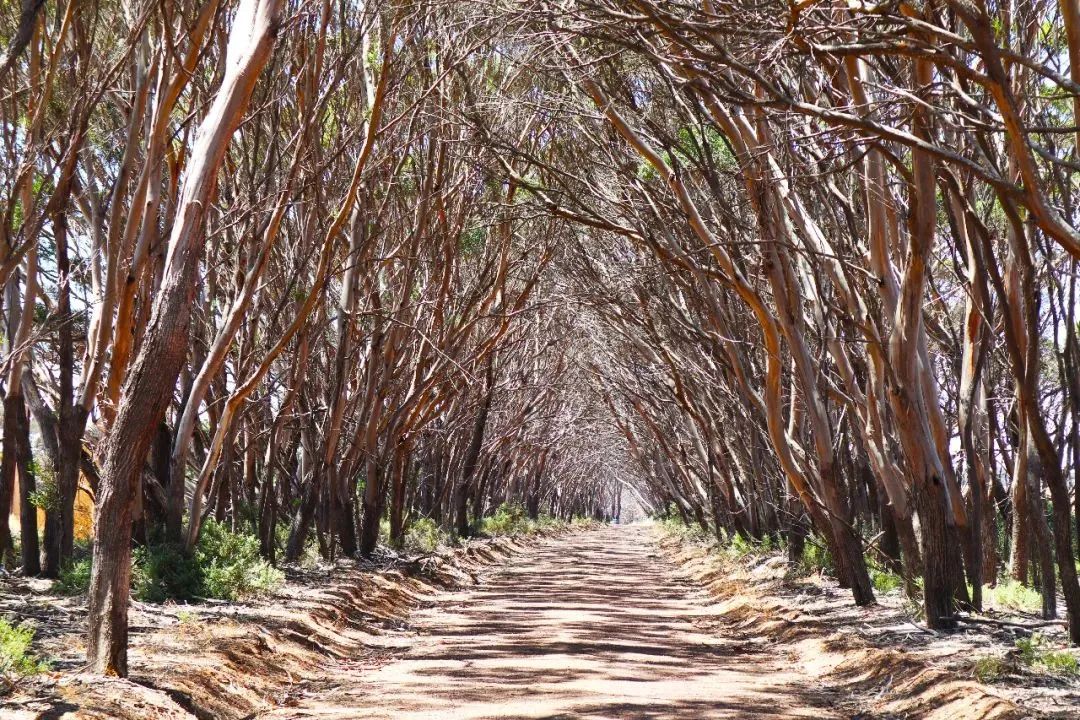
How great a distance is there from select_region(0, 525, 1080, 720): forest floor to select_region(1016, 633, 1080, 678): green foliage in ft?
0.54

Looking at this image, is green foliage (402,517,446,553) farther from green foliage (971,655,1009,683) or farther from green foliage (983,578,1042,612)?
green foliage (971,655,1009,683)

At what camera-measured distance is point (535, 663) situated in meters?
10.1

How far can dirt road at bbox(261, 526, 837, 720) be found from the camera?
7.83 m

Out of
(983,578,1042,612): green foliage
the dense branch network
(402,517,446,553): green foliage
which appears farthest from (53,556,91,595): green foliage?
(402,517,446,553): green foliage

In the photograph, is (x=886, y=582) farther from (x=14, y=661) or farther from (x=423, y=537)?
(x=423, y=537)

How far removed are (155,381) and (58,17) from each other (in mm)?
4672

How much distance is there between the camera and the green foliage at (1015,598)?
12547mm

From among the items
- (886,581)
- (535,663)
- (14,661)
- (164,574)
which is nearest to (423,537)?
(886,581)

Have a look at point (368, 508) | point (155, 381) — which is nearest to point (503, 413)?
point (368, 508)

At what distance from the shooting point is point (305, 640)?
10.9 metres

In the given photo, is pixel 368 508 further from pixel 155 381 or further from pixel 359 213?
pixel 155 381

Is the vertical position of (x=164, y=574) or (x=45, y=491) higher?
(x=45, y=491)

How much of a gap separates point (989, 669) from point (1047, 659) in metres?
0.49

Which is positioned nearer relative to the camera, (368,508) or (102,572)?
(102,572)
